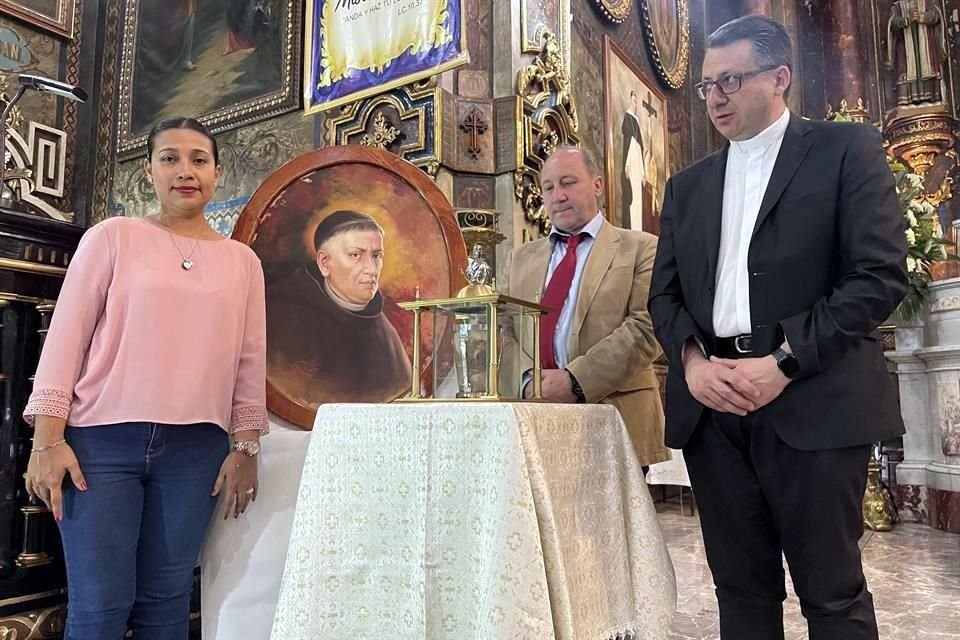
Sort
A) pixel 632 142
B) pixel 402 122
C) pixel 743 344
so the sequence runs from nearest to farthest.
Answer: pixel 743 344, pixel 402 122, pixel 632 142

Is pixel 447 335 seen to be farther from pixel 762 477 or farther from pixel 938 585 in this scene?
pixel 938 585

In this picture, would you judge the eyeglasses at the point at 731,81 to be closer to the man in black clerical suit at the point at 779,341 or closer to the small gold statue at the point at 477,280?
the man in black clerical suit at the point at 779,341

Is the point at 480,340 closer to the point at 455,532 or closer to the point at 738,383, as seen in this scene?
the point at 455,532

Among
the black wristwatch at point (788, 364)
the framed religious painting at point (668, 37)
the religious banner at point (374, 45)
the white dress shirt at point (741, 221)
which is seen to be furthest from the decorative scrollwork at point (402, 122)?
the framed religious painting at point (668, 37)

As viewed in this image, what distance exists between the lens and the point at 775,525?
68.8 inches

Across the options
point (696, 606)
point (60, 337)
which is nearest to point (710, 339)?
point (60, 337)

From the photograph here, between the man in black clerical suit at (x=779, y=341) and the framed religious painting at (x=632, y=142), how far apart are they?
12.3 ft

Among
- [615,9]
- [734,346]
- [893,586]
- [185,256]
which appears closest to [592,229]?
[734,346]

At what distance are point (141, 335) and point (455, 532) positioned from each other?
3.17 feet

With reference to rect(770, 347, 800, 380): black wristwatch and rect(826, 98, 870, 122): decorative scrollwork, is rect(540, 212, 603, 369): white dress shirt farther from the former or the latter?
rect(826, 98, 870, 122): decorative scrollwork

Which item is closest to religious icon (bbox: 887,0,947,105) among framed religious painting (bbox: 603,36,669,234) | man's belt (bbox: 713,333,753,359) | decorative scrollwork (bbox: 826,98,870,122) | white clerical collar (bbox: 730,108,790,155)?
decorative scrollwork (bbox: 826,98,870,122)

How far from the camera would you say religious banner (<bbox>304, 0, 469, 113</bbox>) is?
11.4ft

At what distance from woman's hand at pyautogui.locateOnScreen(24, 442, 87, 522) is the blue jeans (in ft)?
0.10

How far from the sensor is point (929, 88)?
26.9 ft
